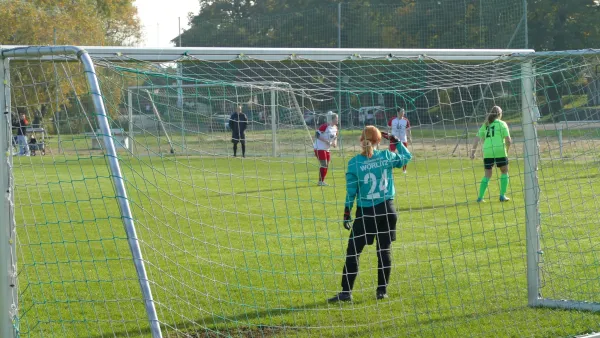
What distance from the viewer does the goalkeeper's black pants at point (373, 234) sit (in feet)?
24.5

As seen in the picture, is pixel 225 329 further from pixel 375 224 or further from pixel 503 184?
pixel 503 184

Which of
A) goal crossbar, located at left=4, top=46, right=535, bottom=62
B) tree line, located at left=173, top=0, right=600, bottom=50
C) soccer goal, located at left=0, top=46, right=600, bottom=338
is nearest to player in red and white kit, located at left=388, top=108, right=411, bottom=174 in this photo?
soccer goal, located at left=0, top=46, right=600, bottom=338

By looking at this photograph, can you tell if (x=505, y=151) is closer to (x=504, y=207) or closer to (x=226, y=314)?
(x=504, y=207)

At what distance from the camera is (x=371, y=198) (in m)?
7.45

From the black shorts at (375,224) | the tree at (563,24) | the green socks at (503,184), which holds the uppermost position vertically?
the tree at (563,24)

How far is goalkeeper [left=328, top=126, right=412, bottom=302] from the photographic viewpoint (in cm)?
743

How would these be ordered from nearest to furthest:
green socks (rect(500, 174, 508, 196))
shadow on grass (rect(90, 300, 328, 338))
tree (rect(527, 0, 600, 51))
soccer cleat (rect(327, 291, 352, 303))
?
1. shadow on grass (rect(90, 300, 328, 338))
2. soccer cleat (rect(327, 291, 352, 303))
3. green socks (rect(500, 174, 508, 196))
4. tree (rect(527, 0, 600, 51))

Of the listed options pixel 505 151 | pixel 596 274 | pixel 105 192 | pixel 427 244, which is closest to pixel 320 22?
pixel 105 192

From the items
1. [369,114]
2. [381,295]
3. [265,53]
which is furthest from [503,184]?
[265,53]

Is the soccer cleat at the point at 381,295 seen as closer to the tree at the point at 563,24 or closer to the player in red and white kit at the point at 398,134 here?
the player in red and white kit at the point at 398,134

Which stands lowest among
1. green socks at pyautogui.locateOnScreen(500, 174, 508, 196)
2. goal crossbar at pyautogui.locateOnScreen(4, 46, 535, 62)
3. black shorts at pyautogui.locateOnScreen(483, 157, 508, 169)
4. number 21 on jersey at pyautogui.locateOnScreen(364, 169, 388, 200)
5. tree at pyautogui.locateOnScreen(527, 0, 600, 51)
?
green socks at pyautogui.locateOnScreen(500, 174, 508, 196)

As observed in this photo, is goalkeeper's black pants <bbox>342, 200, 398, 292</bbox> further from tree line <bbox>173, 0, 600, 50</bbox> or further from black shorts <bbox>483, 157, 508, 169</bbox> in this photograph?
tree line <bbox>173, 0, 600, 50</bbox>

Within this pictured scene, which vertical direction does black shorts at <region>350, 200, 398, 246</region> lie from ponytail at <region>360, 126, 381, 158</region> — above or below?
below

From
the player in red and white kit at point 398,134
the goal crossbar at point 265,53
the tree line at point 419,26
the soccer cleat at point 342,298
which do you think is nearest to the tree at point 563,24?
the tree line at point 419,26
